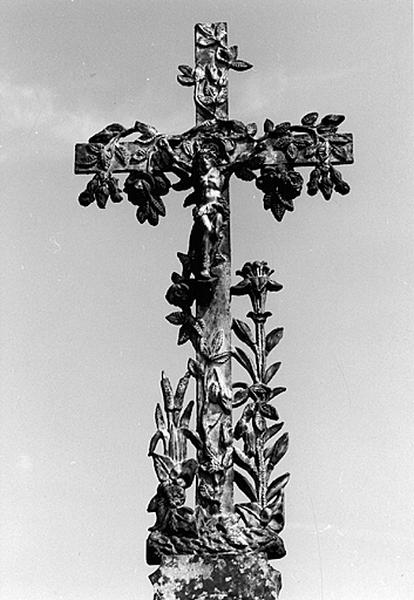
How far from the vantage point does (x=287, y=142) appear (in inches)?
254

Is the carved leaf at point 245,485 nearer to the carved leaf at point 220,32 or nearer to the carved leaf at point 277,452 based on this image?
the carved leaf at point 277,452

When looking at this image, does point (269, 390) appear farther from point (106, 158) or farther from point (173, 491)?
point (106, 158)

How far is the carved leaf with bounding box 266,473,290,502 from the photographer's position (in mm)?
5727

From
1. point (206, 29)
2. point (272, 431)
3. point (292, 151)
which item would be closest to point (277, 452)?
point (272, 431)

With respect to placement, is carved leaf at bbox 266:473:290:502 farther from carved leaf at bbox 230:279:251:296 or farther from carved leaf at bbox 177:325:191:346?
carved leaf at bbox 230:279:251:296

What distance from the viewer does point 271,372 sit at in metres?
6.08

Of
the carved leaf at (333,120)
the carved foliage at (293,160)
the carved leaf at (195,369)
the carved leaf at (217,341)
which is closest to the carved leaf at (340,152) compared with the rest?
the carved foliage at (293,160)

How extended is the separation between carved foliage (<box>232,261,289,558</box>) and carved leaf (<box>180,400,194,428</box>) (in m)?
0.27

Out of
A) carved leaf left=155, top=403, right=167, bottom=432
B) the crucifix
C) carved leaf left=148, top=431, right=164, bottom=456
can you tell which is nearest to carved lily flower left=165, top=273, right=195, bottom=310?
the crucifix

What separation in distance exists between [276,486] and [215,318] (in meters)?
1.03

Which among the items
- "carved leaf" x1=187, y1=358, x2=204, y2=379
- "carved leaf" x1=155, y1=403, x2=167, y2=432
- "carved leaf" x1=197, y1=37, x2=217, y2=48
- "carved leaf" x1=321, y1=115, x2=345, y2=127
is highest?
"carved leaf" x1=197, y1=37, x2=217, y2=48

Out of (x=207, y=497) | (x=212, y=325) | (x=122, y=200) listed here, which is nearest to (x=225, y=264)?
(x=212, y=325)

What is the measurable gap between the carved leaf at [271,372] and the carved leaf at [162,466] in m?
0.77

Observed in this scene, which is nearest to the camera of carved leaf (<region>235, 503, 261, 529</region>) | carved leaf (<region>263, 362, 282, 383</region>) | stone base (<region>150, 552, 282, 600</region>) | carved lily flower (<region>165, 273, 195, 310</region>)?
stone base (<region>150, 552, 282, 600</region>)
